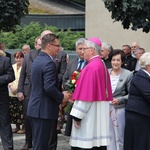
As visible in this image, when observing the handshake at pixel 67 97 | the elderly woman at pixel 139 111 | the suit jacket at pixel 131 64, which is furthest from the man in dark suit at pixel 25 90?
the suit jacket at pixel 131 64

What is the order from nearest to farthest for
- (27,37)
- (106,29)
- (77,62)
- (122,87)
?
1. (122,87)
2. (77,62)
3. (106,29)
4. (27,37)

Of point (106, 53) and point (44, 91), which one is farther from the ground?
point (106, 53)

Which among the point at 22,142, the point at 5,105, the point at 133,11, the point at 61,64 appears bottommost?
the point at 22,142

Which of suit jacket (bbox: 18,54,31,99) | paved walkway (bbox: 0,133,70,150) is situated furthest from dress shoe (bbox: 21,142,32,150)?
suit jacket (bbox: 18,54,31,99)

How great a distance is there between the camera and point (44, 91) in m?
7.55

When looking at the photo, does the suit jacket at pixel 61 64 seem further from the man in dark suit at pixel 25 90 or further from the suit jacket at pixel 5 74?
the suit jacket at pixel 5 74

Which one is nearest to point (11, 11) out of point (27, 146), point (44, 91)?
point (27, 146)

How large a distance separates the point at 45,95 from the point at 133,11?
3898 mm

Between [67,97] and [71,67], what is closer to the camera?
[67,97]

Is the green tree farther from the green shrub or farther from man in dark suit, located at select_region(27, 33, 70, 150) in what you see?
the green shrub

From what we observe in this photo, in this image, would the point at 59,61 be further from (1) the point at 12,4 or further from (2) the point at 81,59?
(1) the point at 12,4

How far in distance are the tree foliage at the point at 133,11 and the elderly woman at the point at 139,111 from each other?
2.50m

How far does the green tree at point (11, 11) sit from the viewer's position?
46.4ft

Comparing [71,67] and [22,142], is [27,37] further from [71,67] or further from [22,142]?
[71,67]
